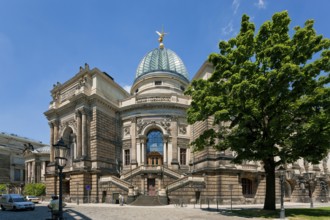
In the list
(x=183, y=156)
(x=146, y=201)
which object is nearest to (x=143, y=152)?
(x=183, y=156)

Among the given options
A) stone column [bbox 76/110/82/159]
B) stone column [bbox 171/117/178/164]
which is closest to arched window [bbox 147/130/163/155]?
stone column [bbox 171/117/178/164]

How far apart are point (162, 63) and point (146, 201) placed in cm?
3005

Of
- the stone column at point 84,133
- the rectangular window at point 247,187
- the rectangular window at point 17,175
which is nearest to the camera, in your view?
the rectangular window at point 247,187

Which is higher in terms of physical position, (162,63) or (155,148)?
(162,63)

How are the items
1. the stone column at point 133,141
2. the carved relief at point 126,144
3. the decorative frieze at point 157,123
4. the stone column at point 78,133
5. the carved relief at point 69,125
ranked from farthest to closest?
1. the carved relief at point 126,144
2. the decorative frieze at point 157,123
3. the stone column at point 133,141
4. the carved relief at point 69,125
5. the stone column at point 78,133

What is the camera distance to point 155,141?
44969 millimetres

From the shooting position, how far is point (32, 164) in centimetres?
6178

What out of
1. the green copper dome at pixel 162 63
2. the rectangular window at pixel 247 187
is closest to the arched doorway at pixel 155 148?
the rectangular window at pixel 247 187

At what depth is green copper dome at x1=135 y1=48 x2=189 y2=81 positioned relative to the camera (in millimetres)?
54938

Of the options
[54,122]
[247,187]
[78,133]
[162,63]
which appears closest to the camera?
[247,187]

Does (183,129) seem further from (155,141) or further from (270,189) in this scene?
(270,189)

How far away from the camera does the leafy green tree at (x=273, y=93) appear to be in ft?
62.7

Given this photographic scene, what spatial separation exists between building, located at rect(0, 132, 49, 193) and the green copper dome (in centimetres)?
2869

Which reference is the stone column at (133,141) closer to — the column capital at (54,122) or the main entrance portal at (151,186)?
the main entrance portal at (151,186)
